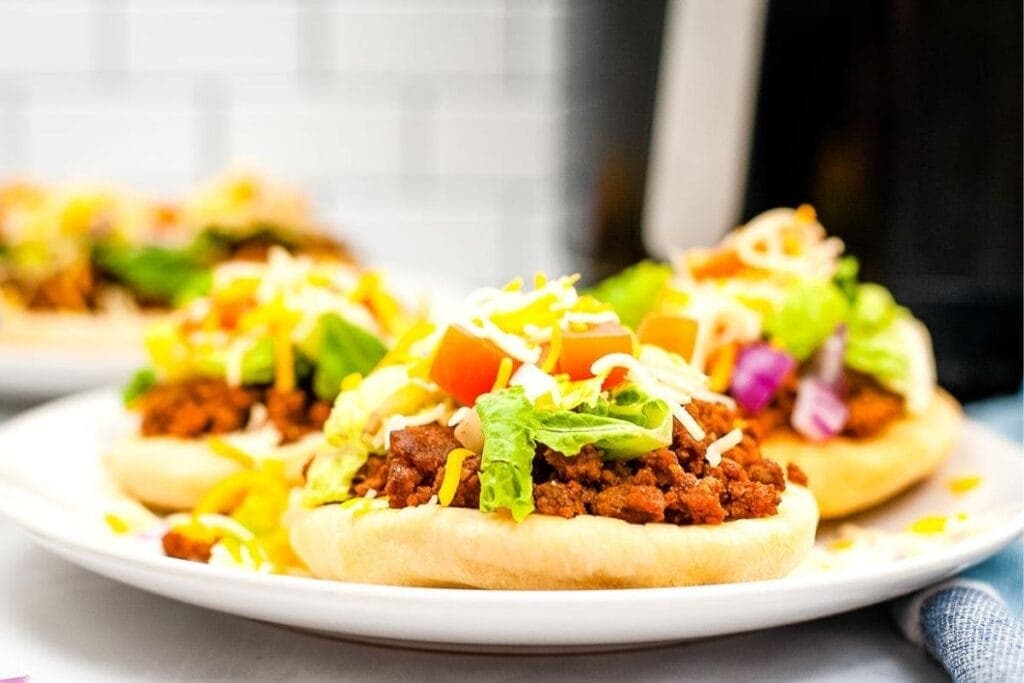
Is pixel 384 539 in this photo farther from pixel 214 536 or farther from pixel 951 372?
pixel 951 372

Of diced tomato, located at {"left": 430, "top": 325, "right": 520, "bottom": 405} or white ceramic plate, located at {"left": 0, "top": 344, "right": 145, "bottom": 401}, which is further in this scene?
white ceramic plate, located at {"left": 0, "top": 344, "right": 145, "bottom": 401}

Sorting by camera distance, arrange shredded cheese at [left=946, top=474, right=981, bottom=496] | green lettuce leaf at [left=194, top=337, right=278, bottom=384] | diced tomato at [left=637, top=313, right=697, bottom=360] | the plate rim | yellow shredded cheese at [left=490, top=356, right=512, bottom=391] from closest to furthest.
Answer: the plate rim
yellow shredded cheese at [left=490, top=356, right=512, bottom=391]
diced tomato at [left=637, top=313, right=697, bottom=360]
shredded cheese at [left=946, top=474, right=981, bottom=496]
green lettuce leaf at [left=194, top=337, right=278, bottom=384]

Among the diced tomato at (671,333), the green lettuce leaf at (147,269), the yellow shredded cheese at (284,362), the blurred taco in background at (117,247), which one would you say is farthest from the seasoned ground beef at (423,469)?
the green lettuce leaf at (147,269)

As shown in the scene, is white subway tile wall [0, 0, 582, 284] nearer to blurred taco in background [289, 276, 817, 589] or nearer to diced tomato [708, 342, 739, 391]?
diced tomato [708, 342, 739, 391]

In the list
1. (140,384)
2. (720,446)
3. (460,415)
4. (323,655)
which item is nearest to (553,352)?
(460,415)

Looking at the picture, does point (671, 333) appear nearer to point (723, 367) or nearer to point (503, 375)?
point (723, 367)

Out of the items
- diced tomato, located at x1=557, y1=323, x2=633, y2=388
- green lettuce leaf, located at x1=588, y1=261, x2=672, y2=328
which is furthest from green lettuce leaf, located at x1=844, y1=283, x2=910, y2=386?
diced tomato, located at x1=557, y1=323, x2=633, y2=388
